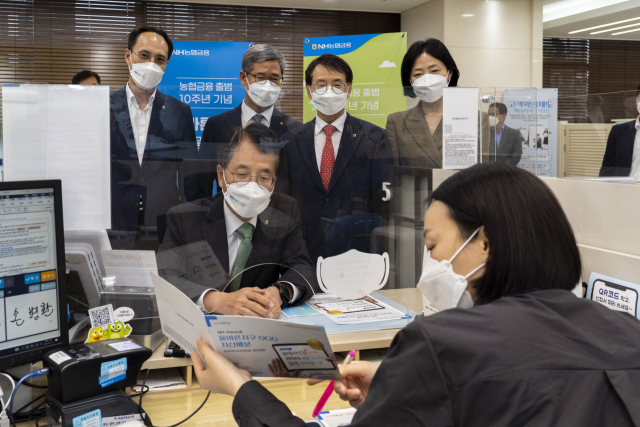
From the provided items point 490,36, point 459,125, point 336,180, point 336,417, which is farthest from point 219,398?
point 490,36

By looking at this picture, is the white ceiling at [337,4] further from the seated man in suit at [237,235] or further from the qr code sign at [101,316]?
the qr code sign at [101,316]

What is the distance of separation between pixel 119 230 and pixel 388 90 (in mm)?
1063

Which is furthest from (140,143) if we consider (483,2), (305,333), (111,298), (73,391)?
(483,2)

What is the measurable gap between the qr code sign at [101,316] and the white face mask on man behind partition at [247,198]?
0.51m

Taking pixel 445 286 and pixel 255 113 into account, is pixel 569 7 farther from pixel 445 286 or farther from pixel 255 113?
pixel 445 286

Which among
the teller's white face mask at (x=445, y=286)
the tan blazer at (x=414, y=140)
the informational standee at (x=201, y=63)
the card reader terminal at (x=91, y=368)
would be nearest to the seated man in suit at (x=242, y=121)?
the tan blazer at (x=414, y=140)

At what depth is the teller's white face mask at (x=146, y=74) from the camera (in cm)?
190

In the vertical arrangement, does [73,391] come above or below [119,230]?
below

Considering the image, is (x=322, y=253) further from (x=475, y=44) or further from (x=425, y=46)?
(x=475, y=44)

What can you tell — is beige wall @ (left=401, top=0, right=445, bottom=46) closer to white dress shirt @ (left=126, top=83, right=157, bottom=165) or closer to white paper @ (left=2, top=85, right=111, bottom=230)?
white dress shirt @ (left=126, top=83, right=157, bottom=165)

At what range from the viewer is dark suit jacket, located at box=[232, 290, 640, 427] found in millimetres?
696

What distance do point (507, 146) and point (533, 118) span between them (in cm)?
15

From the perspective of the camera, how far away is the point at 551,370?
70cm

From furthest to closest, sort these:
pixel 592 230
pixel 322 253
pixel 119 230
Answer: pixel 322 253, pixel 119 230, pixel 592 230
